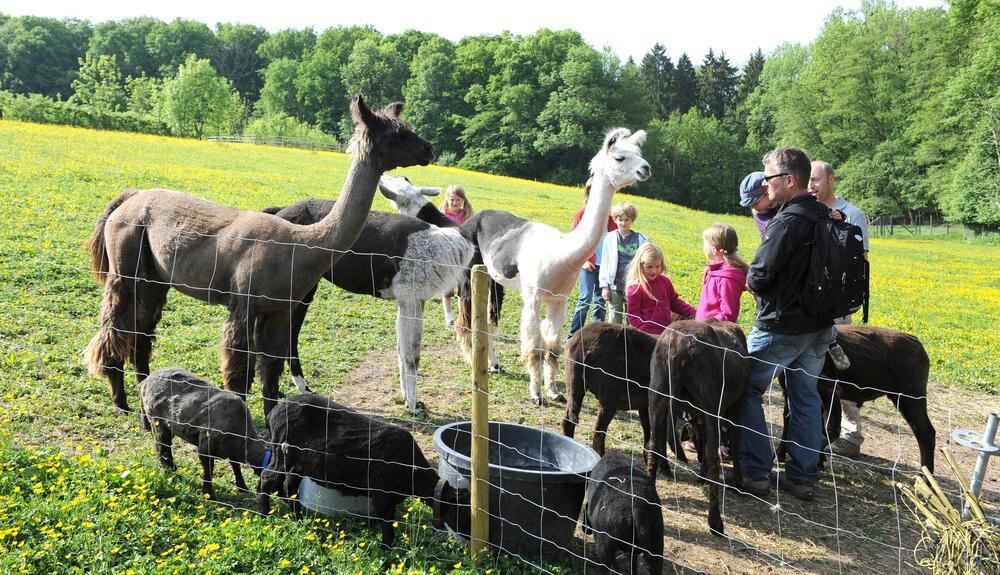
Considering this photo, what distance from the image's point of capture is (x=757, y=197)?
4793 millimetres

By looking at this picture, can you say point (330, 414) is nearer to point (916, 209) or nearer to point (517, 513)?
point (517, 513)

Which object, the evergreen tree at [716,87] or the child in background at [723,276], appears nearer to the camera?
the child in background at [723,276]

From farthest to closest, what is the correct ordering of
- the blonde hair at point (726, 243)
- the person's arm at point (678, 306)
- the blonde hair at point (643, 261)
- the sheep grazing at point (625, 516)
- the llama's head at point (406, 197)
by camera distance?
the llama's head at point (406, 197) < the person's arm at point (678, 306) < the blonde hair at point (643, 261) < the blonde hair at point (726, 243) < the sheep grazing at point (625, 516)

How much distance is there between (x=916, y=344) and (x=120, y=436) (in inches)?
217

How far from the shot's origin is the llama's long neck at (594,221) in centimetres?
564

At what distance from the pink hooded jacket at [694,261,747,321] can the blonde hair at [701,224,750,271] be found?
7 cm

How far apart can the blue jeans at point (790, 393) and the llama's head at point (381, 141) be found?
2661 mm

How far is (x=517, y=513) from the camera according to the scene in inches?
133

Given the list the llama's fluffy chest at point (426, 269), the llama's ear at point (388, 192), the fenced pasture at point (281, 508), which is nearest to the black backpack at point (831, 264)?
the fenced pasture at point (281, 508)

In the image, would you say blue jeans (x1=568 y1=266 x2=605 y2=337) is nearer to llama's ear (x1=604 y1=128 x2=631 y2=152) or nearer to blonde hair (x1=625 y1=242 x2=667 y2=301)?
blonde hair (x1=625 y1=242 x2=667 y2=301)

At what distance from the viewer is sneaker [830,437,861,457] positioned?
5.40 metres

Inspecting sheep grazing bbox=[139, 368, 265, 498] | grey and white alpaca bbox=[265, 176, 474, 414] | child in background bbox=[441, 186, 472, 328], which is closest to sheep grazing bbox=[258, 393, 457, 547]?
sheep grazing bbox=[139, 368, 265, 498]

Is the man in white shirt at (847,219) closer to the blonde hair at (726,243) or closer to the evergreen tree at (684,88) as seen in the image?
the blonde hair at (726,243)

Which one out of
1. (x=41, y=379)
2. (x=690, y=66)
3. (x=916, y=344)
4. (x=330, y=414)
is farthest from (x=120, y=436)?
(x=690, y=66)
